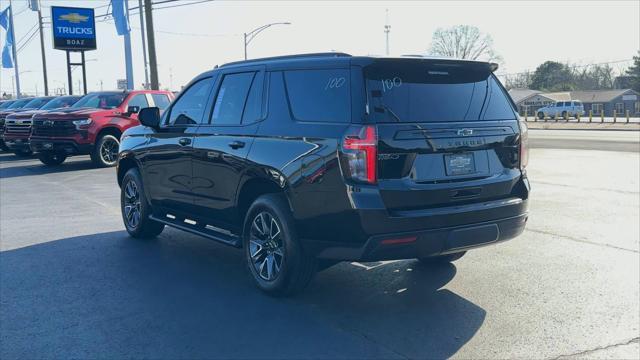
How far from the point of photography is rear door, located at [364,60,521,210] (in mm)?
4574

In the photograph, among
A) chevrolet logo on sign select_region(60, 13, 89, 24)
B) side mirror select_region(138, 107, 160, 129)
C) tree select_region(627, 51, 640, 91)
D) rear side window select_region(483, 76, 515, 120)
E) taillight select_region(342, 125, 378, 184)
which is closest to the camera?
taillight select_region(342, 125, 378, 184)

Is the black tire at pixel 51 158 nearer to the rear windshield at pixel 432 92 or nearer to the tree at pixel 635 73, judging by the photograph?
the rear windshield at pixel 432 92

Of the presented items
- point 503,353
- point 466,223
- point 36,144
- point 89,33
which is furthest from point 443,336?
point 89,33

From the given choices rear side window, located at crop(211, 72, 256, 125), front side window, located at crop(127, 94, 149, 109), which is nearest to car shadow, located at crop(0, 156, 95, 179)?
front side window, located at crop(127, 94, 149, 109)

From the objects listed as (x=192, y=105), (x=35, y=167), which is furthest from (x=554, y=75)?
(x=192, y=105)

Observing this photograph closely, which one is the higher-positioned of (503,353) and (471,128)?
(471,128)

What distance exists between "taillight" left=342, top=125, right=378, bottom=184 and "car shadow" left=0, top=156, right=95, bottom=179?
41.9ft

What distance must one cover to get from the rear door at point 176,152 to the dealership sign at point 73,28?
1170 inches

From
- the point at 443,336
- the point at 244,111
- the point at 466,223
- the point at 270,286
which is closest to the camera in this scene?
the point at 443,336

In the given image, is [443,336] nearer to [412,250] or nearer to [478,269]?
[412,250]

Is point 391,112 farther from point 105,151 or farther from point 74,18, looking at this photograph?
point 74,18

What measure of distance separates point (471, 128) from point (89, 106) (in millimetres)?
13942

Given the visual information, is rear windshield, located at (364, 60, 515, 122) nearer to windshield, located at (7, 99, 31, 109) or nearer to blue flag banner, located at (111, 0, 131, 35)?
windshield, located at (7, 99, 31, 109)

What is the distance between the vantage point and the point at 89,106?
16766 mm
